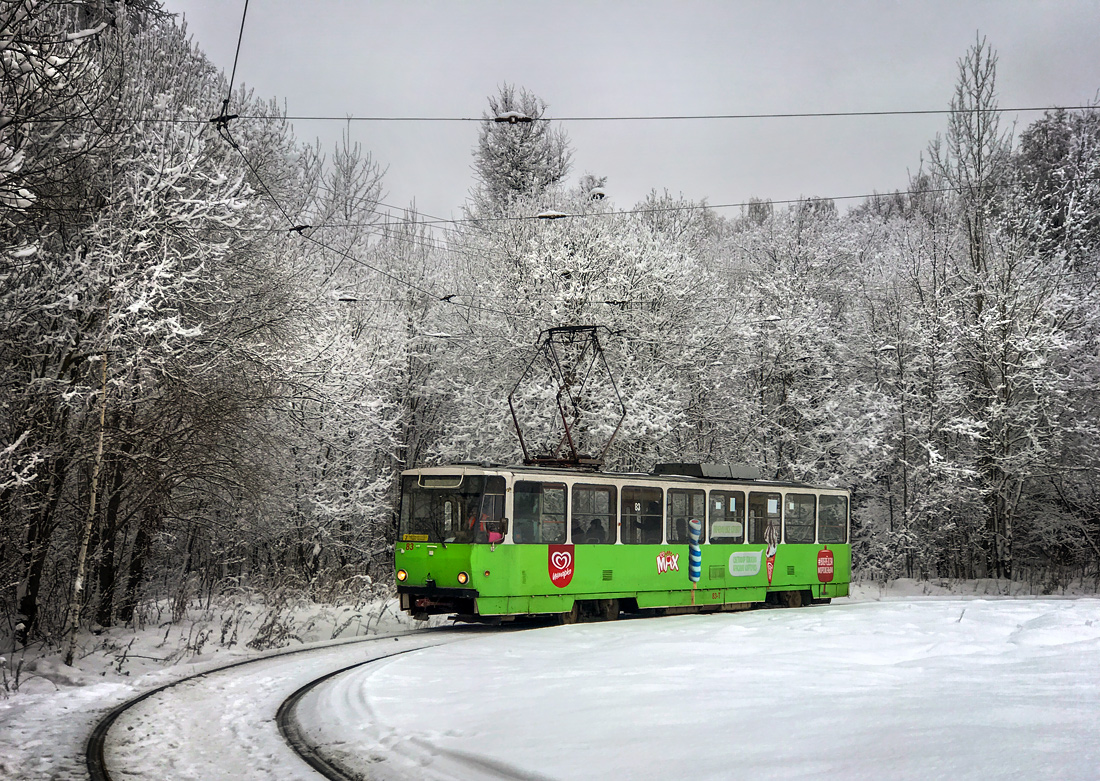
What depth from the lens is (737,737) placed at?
6.46m

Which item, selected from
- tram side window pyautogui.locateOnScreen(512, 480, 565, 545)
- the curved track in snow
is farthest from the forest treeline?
tram side window pyautogui.locateOnScreen(512, 480, 565, 545)

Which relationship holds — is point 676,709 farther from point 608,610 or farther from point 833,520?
point 833,520

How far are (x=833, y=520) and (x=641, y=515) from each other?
23.5 ft

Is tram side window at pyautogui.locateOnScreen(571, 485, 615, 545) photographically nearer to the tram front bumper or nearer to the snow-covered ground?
the tram front bumper

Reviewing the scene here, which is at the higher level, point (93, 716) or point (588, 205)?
point (588, 205)

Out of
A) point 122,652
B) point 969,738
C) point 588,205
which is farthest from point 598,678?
point 588,205

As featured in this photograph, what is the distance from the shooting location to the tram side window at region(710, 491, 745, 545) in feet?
67.0

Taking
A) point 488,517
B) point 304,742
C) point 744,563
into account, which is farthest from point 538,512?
point 304,742

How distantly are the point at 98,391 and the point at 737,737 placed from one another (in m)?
9.50

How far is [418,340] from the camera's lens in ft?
109

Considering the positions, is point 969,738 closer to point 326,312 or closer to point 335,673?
point 335,673

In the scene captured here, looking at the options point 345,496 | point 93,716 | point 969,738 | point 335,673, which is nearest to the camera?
point 969,738

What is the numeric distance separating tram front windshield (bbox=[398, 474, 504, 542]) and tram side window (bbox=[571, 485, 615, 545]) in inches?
67.3

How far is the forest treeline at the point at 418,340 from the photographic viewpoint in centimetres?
1334
